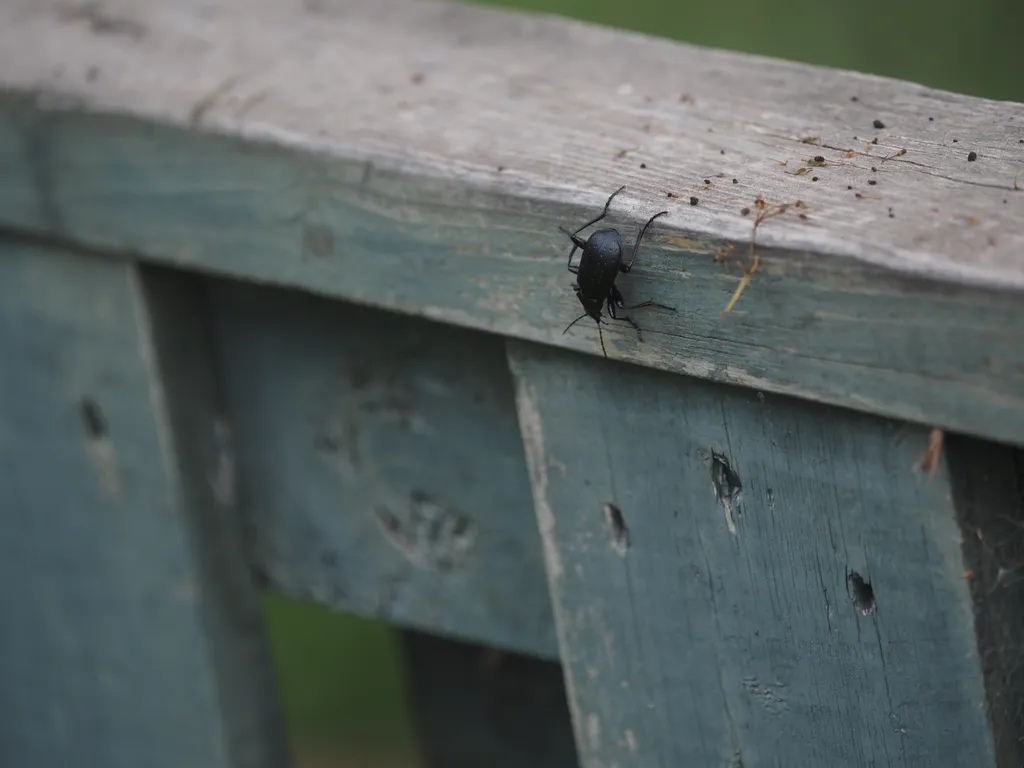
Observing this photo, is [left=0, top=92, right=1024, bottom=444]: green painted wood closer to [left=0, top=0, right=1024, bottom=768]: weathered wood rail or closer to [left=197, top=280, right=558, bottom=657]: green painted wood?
[left=0, top=0, right=1024, bottom=768]: weathered wood rail

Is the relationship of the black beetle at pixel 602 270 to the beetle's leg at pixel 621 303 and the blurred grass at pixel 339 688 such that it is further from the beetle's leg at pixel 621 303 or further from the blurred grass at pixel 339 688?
the blurred grass at pixel 339 688

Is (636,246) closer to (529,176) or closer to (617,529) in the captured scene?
(529,176)

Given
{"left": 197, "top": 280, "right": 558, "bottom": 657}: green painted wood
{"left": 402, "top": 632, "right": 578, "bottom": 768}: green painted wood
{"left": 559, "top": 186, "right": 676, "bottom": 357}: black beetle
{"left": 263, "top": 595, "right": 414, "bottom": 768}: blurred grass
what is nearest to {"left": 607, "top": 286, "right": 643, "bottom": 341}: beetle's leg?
{"left": 559, "top": 186, "right": 676, "bottom": 357}: black beetle

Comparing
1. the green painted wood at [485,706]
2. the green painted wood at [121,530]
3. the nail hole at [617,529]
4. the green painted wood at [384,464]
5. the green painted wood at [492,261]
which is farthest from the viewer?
the green painted wood at [485,706]

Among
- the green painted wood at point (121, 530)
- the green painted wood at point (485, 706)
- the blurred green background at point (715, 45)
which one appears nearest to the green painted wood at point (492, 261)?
the green painted wood at point (121, 530)

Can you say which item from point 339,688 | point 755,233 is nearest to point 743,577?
point 755,233
